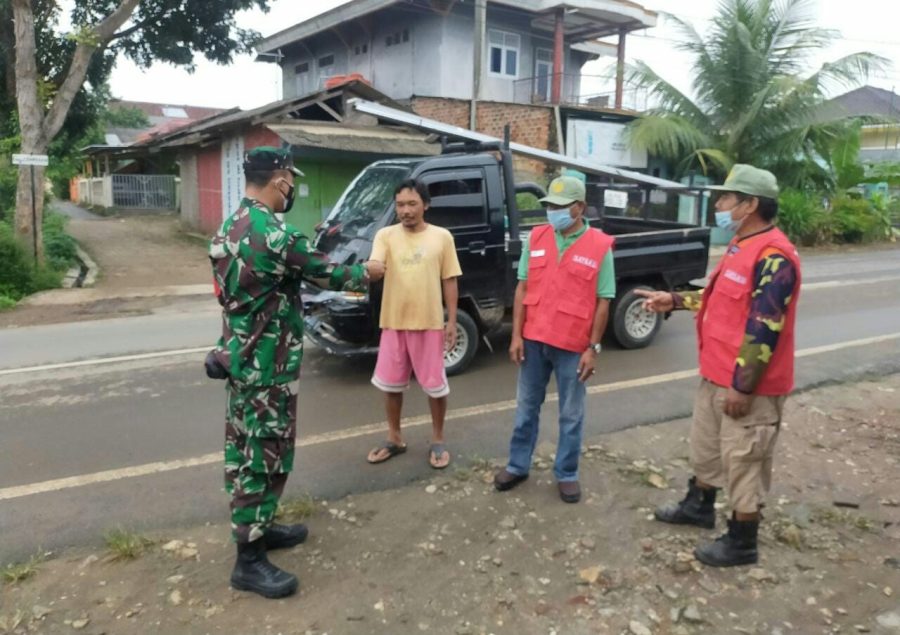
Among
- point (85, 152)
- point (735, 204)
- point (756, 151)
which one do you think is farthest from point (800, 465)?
point (85, 152)

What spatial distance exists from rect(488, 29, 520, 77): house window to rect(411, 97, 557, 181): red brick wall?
334 cm

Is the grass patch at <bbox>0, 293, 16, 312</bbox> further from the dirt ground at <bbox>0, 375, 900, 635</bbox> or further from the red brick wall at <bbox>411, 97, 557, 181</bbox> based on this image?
the red brick wall at <bbox>411, 97, 557, 181</bbox>

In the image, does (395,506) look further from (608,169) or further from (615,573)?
(608,169)

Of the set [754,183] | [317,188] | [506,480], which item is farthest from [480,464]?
[317,188]

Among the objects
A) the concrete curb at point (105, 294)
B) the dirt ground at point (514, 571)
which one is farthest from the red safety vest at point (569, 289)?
the concrete curb at point (105, 294)

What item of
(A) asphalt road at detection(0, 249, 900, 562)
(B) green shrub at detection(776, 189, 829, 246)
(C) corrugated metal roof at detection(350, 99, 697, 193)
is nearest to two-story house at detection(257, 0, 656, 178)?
(B) green shrub at detection(776, 189, 829, 246)

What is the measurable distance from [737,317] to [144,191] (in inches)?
1239

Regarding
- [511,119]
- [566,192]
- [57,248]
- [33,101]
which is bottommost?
[57,248]

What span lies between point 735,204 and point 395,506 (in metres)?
2.32

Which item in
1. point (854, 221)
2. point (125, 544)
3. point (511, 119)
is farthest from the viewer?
point (511, 119)

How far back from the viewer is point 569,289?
3.87m

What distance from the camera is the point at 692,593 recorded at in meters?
3.16

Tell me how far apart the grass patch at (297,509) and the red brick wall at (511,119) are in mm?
15258

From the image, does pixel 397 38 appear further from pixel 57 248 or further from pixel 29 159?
pixel 29 159
